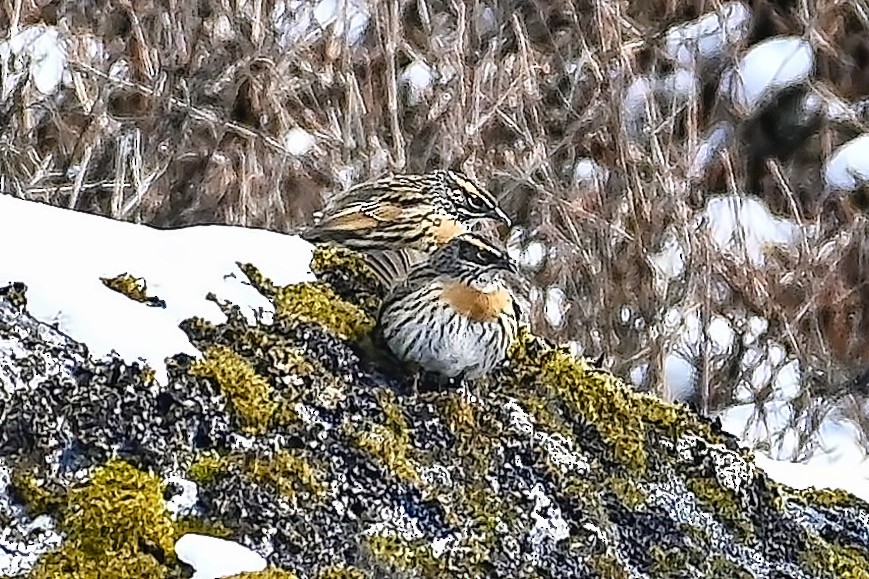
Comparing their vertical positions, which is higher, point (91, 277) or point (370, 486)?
point (91, 277)

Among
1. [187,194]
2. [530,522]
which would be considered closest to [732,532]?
[530,522]

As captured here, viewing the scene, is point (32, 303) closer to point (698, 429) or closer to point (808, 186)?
point (698, 429)

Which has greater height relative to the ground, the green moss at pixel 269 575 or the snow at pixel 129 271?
the snow at pixel 129 271

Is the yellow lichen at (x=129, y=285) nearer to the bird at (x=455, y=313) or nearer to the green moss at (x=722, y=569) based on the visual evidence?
the bird at (x=455, y=313)

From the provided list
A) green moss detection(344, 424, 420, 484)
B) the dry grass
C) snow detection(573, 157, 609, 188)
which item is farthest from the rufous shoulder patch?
snow detection(573, 157, 609, 188)

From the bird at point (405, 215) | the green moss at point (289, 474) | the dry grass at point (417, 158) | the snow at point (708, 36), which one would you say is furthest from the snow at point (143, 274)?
the snow at point (708, 36)

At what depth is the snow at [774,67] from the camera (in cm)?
1226

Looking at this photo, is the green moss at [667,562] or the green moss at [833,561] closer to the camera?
the green moss at [667,562]

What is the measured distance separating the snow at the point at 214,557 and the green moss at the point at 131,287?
65 cm

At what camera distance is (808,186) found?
11664 mm

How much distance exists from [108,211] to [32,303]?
13.5 ft

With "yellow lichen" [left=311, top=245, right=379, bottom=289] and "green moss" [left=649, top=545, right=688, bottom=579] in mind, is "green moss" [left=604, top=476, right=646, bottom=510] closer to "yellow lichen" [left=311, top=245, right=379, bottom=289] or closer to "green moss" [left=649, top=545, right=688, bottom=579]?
"green moss" [left=649, top=545, right=688, bottom=579]

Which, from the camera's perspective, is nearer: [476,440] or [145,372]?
[145,372]

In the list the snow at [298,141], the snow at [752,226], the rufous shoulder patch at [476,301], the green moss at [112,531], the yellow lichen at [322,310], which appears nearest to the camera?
the green moss at [112,531]
